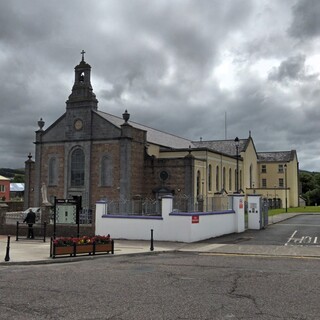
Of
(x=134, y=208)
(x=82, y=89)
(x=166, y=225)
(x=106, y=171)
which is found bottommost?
(x=166, y=225)

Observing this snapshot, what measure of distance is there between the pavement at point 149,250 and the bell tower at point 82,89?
1207 inches

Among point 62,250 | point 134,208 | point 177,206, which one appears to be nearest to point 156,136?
point 134,208

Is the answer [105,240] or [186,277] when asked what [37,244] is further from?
[186,277]

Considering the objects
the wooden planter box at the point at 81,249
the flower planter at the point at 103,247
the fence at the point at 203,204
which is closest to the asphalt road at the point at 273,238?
the fence at the point at 203,204

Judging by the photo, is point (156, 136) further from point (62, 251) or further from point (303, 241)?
point (62, 251)

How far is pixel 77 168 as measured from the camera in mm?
51062

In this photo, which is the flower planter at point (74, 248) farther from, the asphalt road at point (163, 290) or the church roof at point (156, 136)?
the church roof at point (156, 136)

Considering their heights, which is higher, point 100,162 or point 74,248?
point 100,162

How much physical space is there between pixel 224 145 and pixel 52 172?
35231 mm

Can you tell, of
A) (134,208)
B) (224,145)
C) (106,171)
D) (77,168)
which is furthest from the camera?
(224,145)

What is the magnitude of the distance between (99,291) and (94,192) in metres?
39.2

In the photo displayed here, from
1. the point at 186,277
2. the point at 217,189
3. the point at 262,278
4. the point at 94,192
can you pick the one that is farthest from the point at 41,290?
the point at 217,189

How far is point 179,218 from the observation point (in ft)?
76.5

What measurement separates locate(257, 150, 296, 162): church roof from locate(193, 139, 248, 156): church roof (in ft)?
39.8
